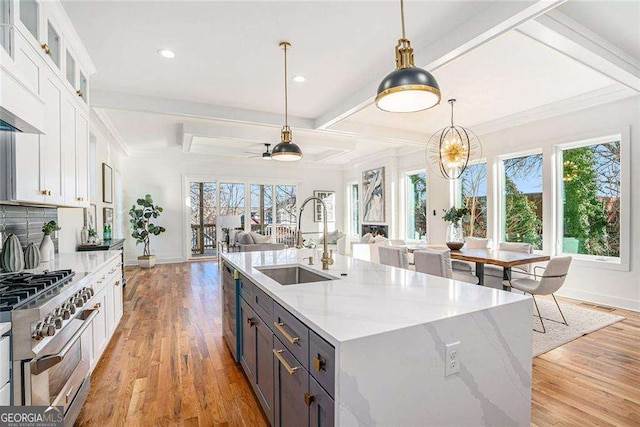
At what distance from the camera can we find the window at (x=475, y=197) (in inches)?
230

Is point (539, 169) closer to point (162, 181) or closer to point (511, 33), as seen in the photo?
point (511, 33)

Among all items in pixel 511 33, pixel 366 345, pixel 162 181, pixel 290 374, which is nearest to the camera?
pixel 366 345

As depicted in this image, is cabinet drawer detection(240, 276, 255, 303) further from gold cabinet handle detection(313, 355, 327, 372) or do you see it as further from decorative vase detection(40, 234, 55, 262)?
decorative vase detection(40, 234, 55, 262)

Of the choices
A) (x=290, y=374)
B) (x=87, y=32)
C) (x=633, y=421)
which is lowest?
(x=633, y=421)

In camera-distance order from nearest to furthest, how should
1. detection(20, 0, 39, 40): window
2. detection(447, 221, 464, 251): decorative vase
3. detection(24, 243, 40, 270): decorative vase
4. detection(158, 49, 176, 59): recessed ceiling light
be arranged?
detection(20, 0, 39, 40): window, detection(24, 243, 40, 270): decorative vase, detection(158, 49, 176, 59): recessed ceiling light, detection(447, 221, 464, 251): decorative vase

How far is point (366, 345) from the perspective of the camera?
1094 mm

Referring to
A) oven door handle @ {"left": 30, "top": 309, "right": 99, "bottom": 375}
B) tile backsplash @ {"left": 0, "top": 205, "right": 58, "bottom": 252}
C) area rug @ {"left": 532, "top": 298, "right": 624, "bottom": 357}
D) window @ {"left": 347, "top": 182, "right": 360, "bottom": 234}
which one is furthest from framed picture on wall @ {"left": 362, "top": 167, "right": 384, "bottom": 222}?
oven door handle @ {"left": 30, "top": 309, "right": 99, "bottom": 375}

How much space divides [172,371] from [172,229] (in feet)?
19.9

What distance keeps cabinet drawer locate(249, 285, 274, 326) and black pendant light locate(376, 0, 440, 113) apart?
51.0 inches

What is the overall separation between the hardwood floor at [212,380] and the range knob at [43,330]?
0.85 m

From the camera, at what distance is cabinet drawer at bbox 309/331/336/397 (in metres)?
1.10

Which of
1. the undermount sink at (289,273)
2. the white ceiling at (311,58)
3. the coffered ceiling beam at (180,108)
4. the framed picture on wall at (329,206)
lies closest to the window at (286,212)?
the framed picture on wall at (329,206)

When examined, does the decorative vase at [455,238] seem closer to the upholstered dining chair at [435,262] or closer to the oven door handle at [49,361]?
the upholstered dining chair at [435,262]

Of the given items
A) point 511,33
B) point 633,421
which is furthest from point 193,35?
point 633,421
